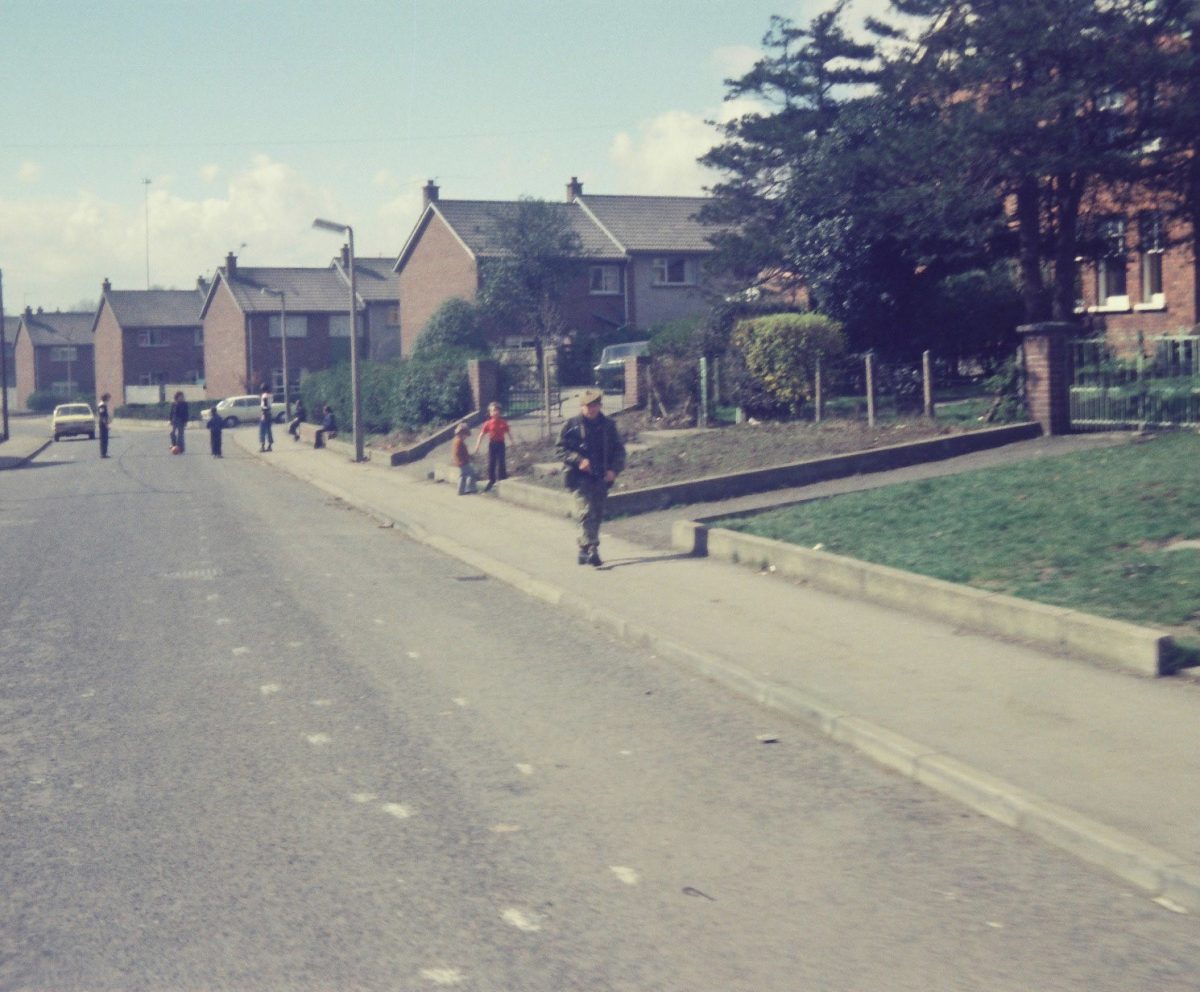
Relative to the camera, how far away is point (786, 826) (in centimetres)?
590

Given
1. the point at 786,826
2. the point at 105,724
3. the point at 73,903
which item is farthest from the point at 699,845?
the point at 105,724

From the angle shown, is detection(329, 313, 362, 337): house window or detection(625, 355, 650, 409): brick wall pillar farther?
detection(329, 313, 362, 337): house window

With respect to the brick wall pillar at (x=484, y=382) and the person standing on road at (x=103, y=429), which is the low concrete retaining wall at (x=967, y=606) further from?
the person standing on road at (x=103, y=429)

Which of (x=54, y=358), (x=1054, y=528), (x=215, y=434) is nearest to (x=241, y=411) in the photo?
(x=215, y=434)

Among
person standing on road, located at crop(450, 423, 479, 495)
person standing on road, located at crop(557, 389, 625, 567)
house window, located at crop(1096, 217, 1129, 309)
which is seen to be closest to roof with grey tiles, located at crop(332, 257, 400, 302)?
house window, located at crop(1096, 217, 1129, 309)

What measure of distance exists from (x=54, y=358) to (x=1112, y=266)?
106m

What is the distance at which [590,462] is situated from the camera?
1399 cm

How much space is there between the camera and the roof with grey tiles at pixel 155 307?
3846 inches

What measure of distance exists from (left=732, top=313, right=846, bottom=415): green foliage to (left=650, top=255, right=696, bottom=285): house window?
1463 inches

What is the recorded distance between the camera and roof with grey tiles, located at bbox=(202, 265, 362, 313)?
87.1 metres

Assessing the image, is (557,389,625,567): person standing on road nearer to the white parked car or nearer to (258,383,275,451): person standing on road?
(258,383,275,451): person standing on road

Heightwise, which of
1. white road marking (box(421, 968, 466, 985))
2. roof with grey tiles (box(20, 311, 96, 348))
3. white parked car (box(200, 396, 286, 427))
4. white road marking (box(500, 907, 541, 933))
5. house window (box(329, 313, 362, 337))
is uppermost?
roof with grey tiles (box(20, 311, 96, 348))

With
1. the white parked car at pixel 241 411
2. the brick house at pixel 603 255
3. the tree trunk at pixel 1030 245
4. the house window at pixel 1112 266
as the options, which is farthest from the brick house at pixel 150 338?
the tree trunk at pixel 1030 245

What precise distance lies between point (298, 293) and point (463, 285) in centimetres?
3067
